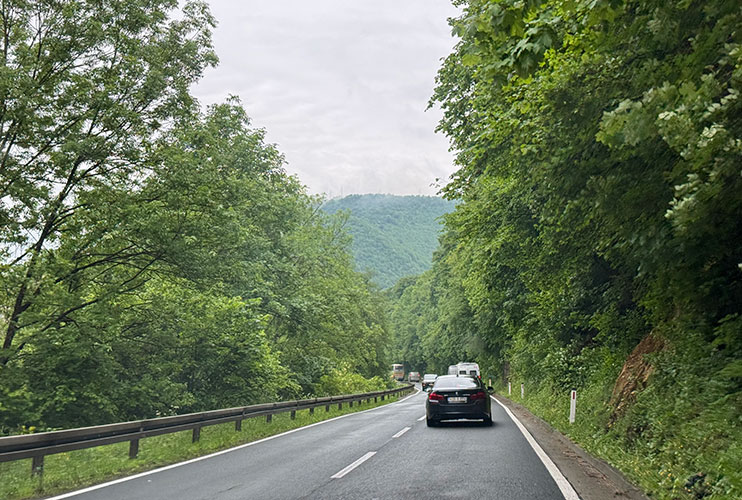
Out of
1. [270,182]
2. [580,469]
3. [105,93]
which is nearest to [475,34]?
[580,469]

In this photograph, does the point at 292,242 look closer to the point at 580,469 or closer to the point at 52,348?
the point at 52,348

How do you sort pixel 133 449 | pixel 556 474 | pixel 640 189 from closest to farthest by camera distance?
pixel 640 189 → pixel 556 474 → pixel 133 449

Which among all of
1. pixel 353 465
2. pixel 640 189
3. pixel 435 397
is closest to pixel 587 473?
pixel 353 465

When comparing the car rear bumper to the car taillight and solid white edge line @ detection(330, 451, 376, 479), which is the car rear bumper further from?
solid white edge line @ detection(330, 451, 376, 479)

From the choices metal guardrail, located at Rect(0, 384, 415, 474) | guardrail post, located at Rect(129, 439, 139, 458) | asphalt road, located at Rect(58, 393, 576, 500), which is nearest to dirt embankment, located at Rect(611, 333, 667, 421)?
asphalt road, located at Rect(58, 393, 576, 500)

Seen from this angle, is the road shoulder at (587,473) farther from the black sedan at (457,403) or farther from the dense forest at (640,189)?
the black sedan at (457,403)

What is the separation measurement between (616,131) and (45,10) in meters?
13.9

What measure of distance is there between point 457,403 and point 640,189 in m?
9.20

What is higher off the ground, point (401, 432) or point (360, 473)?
point (360, 473)

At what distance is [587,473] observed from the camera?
7.89m

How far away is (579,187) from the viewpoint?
27.7 ft

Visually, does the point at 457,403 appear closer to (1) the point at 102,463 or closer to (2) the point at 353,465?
(2) the point at 353,465

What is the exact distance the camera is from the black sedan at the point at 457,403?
1463 centimetres

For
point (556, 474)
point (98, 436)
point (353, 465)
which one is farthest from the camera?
point (98, 436)
